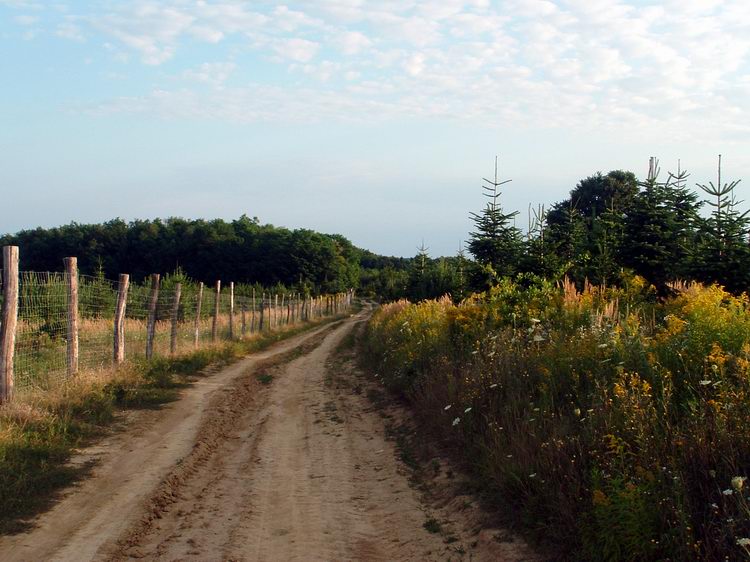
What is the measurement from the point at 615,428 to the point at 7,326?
8030 mm

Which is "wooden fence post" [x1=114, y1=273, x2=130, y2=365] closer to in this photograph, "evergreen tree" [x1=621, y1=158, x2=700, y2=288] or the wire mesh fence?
the wire mesh fence

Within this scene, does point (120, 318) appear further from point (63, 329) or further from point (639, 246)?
point (639, 246)

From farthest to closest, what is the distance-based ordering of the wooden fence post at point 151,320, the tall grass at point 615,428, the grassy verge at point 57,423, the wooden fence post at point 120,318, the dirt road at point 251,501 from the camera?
1. the wooden fence post at point 151,320
2. the wooden fence post at point 120,318
3. the grassy verge at point 57,423
4. the dirt road at point 251,501
5. the tall grass at point 615,428

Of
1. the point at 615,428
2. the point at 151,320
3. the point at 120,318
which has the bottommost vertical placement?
the point at 615,428

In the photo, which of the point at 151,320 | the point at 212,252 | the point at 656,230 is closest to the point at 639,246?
the point at 656,230

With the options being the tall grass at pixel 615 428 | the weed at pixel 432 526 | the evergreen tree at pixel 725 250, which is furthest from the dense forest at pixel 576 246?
the weed at pixel 432 526

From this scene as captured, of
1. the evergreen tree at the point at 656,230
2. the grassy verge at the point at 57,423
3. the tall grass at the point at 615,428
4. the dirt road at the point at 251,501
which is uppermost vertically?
the evergreen tree at the point at 656,230

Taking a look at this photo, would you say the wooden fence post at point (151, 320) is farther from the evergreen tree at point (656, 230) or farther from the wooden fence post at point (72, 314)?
the evergreen tree at point (656, 230)

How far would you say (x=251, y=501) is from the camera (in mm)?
6676

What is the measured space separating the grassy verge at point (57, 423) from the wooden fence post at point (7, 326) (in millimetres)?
300

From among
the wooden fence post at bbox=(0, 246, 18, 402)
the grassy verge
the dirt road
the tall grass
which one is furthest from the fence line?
the tall grass

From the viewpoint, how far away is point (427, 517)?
247 inches

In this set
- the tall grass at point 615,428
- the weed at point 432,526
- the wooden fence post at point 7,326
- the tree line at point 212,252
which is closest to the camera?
the tall grass at point 615,428

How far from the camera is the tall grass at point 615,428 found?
4.40m
